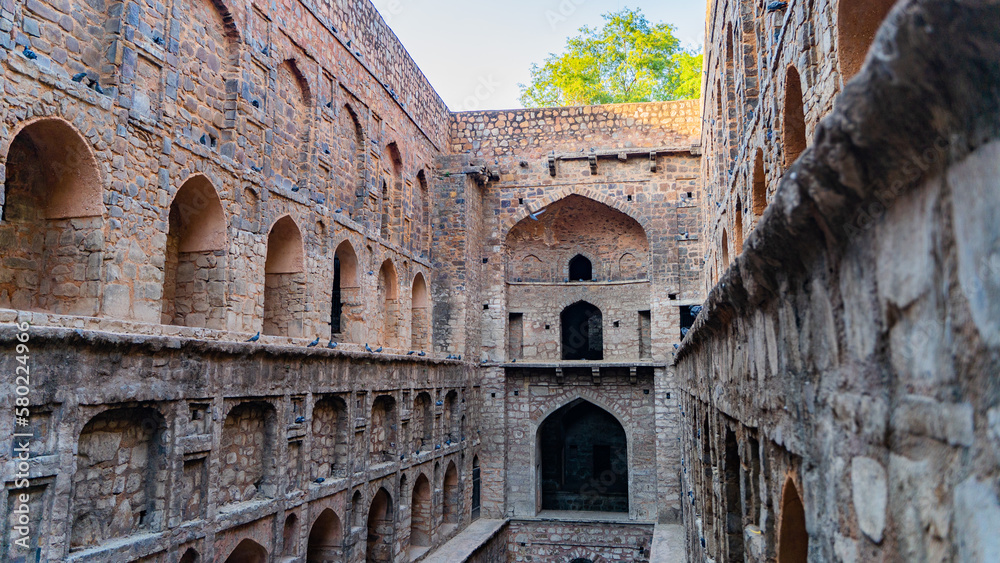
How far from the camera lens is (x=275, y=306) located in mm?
9570

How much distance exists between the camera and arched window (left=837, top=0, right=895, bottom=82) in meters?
3.35

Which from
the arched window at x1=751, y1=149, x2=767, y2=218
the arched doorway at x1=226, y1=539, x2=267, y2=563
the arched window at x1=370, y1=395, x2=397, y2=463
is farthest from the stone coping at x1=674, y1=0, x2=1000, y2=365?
the arched window at x1=370, y1=395, x2=397, y2=463

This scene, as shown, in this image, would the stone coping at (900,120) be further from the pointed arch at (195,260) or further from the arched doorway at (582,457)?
the arched doorway at (582,457)

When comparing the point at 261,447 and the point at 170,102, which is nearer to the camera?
the point at 170,102

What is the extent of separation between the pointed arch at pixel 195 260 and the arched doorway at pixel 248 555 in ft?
7.93

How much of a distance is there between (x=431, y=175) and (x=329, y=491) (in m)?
7.79

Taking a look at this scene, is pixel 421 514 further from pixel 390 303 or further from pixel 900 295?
pixel 900 295

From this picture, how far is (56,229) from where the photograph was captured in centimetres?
628

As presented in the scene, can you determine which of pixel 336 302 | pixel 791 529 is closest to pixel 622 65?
pixel 336 302

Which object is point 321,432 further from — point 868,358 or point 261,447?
point 868,358

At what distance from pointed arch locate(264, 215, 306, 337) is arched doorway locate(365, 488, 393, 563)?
306 cm

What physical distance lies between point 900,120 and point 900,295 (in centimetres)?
31

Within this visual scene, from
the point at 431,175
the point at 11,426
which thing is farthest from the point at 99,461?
the point at 431,175

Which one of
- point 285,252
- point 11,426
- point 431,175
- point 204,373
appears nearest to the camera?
point 11,426
